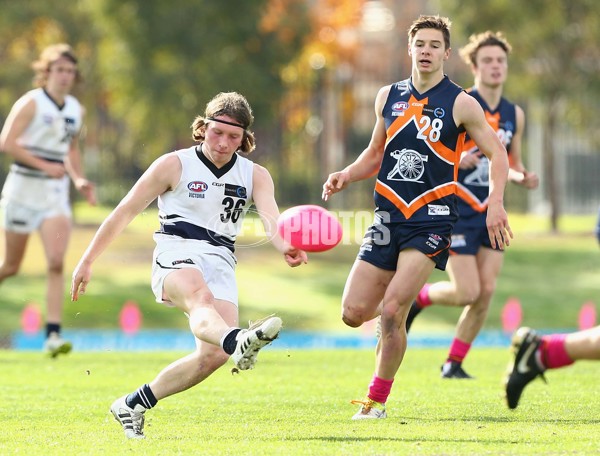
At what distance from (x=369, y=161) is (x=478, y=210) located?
2308 mm

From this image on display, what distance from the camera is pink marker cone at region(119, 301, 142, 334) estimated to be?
18.5m

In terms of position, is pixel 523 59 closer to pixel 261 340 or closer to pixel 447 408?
A: pixel 447 408

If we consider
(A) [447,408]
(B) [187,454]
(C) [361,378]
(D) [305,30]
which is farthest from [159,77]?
(B) [187,454]

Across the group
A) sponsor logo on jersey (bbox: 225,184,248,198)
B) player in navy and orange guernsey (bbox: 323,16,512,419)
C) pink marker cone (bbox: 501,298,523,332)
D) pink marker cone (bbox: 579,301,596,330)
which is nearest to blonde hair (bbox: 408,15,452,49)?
player in navy and orange guernsey (bbox: 323,16,512,419)

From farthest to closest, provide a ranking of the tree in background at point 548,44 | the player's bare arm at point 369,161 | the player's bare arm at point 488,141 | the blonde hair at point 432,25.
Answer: the tree in background at point 548,44
the player's bare arm at point 369,161
the blonde hair at point 432,25
the player's bare arm at point 488,141

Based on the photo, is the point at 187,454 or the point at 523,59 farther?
the point at 523,59

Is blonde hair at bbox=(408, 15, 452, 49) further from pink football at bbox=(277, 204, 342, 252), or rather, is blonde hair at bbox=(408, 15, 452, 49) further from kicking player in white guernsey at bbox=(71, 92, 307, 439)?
pink football at bbox=(277, 204, 342, 252)

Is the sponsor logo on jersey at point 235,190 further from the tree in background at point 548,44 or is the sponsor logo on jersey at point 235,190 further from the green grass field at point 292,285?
the tree in background at point 548,44

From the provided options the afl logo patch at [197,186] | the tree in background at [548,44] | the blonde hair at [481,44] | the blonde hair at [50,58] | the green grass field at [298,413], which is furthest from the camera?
the tree in background at [548,44]

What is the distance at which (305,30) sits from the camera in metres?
26.9

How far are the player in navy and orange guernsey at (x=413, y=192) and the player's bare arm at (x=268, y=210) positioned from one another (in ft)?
2.11

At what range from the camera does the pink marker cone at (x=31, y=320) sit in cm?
1812

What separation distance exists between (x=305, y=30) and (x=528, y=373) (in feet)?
69.6

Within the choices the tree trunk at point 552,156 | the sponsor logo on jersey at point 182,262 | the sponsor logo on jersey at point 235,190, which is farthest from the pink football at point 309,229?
the tree trunk at point 552,156
